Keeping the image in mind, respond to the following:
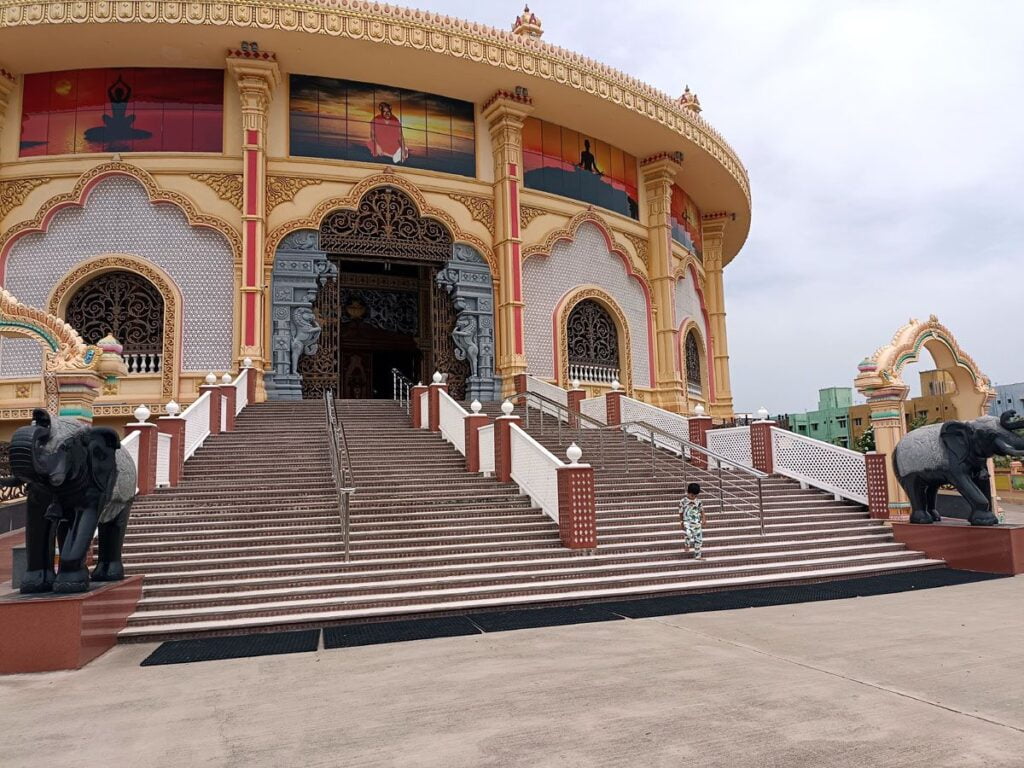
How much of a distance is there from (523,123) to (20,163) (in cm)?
1230

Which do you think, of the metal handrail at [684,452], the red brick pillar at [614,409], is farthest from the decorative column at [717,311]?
the metal handrail at [684,452]

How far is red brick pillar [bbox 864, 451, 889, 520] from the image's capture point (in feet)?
39.7

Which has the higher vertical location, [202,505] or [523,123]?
[523,123]

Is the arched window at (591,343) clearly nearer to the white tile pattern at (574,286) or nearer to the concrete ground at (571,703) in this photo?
the white tile pattern at (574,286)

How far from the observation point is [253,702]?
15.9ft

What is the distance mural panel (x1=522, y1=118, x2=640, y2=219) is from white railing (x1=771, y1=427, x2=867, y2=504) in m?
9.84

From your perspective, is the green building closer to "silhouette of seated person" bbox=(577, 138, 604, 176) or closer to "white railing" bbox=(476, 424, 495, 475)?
"silhouette of seated person" bbox=(577, 138, 604, 176)

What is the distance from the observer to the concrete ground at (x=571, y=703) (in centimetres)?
379

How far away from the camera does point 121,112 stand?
1755 centimetres

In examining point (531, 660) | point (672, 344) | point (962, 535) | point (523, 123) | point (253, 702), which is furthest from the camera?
point (672, 344)

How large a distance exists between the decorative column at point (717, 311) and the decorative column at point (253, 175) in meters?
15.7

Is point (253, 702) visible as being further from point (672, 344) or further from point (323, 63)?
point (672, 344)

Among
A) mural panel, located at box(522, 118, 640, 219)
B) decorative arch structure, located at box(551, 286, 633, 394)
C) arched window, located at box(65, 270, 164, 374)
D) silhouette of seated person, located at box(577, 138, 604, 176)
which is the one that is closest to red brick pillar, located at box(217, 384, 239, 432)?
arched window, located at box(65, 270, 164, 374)

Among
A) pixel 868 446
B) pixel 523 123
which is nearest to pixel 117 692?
pixel 523 123
